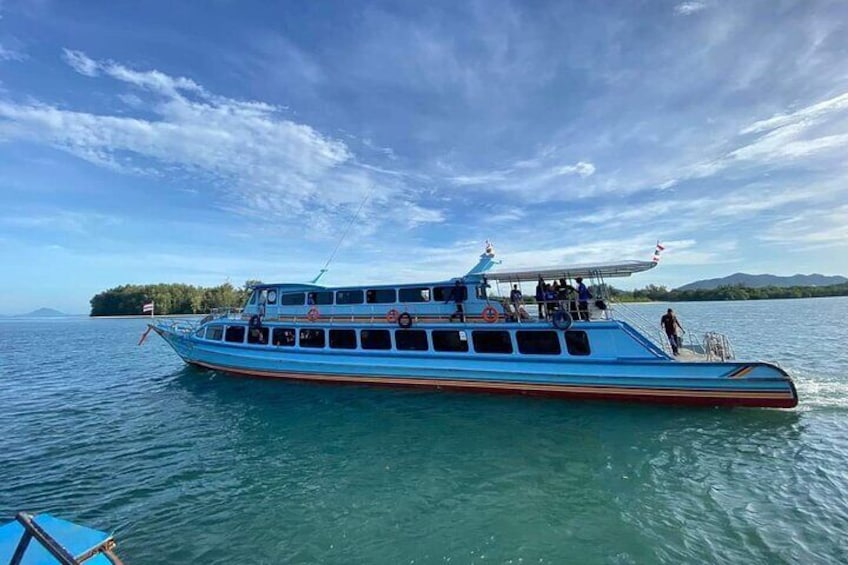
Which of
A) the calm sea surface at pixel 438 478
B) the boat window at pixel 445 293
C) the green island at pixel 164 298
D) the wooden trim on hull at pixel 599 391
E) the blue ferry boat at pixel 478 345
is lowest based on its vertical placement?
the calm sea surface at pixel 438 478

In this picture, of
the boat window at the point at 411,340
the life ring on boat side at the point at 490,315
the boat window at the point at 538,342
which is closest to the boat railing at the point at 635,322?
the boat window at the point at 538,342

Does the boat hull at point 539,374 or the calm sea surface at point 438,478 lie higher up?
the boat hull at point 539,374

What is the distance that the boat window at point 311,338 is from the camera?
21188 mm

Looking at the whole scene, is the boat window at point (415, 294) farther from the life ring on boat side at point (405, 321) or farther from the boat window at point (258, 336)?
the boat window at point (258, 336)

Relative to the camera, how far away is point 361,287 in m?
21.5

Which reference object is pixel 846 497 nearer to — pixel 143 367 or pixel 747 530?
pixel 747 530

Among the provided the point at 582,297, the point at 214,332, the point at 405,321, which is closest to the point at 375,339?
the point at 405,321

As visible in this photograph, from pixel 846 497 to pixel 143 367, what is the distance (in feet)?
113

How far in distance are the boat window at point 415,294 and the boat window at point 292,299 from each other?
244 inches

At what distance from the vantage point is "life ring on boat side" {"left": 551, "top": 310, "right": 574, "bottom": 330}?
16312mm

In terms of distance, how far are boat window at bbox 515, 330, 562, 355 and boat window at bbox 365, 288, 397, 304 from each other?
6747 mm

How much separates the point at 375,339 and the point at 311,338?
3816mm

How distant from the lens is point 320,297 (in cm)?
2266

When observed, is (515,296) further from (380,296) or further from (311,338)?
(311,338)
